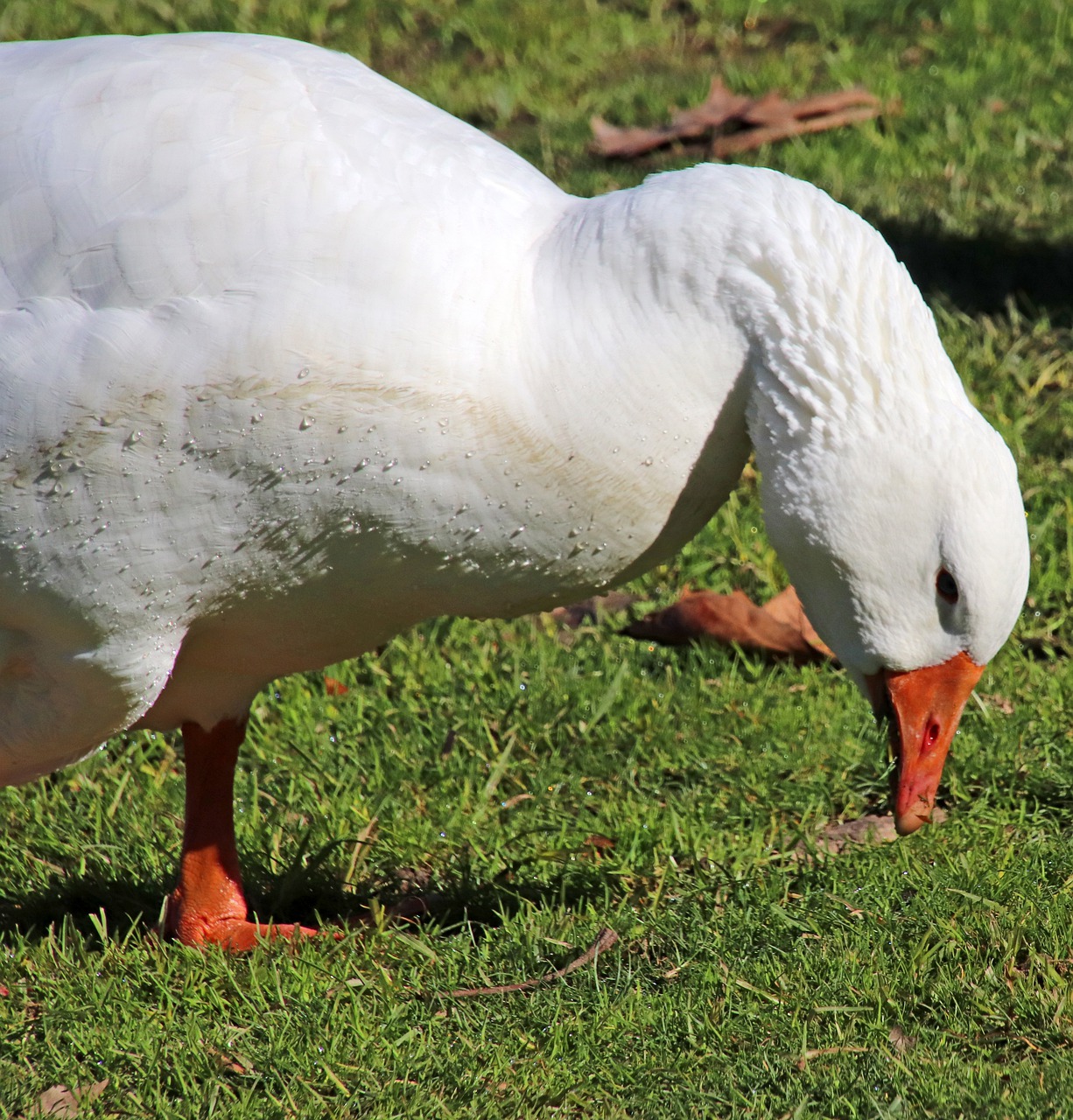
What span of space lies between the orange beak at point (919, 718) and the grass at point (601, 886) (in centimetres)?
27

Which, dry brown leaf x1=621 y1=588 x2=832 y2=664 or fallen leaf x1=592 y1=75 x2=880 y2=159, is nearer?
dry brown leaf x1=621 y1=588 x2=832 y2=664

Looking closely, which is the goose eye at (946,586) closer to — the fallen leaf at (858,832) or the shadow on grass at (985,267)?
the fallen leaf at (858,832)

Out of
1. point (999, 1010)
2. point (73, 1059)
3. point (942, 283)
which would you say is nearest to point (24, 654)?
point (73, 1059)

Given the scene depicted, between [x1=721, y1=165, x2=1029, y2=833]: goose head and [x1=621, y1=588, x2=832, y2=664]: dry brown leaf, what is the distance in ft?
4.99

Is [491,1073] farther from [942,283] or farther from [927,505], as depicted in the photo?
[942,283]

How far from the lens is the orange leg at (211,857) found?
3.56 m

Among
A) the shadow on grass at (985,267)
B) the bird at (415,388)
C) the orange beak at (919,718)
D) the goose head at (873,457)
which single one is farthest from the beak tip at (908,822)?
the shadow on grass at (985,267)

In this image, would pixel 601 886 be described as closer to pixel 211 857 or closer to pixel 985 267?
pixel 211 857

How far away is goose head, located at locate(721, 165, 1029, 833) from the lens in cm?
279

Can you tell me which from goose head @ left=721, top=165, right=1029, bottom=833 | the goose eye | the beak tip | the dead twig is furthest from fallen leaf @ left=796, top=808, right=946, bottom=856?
the goose eye

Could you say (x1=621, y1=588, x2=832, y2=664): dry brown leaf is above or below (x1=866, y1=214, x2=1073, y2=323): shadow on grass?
below

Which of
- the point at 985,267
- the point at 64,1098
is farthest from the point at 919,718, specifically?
the point at 985,267

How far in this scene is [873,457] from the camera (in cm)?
280

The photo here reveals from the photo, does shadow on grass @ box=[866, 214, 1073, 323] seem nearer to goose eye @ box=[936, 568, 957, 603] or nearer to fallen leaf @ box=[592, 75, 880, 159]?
fallen leaf @ box=[592, 75, 880, 159]
